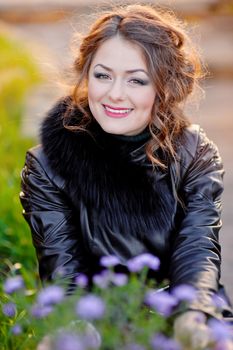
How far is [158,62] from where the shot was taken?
280cm

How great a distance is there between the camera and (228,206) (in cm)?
501

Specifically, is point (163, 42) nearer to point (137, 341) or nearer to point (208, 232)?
point (208, 232)

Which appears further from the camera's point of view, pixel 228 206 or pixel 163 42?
pixel 228 206

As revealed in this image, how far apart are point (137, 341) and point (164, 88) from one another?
3.75 feet

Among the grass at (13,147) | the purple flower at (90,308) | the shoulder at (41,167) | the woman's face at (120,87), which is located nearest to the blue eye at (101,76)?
the woman's face at (120,87)

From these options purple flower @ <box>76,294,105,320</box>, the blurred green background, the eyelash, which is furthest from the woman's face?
purple flower @ <box>76,294,105,320</box>

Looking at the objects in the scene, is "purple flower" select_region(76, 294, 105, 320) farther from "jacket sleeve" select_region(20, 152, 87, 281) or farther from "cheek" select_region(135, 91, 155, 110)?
"cheek" select_region(135, 91, 155, 110)

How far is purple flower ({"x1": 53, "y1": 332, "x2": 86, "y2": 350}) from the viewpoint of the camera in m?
1.73

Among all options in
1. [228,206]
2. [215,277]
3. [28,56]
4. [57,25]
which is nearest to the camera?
[215,277]

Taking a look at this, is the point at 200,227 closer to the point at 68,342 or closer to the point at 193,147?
the point at 193,147

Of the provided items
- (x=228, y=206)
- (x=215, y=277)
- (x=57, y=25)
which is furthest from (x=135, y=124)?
(x=57, y=25)

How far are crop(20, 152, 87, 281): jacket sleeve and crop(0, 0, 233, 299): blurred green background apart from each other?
10.8 inches

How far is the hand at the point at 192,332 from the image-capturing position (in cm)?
201

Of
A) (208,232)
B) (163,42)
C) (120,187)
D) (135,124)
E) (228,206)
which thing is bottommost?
(228,206)
